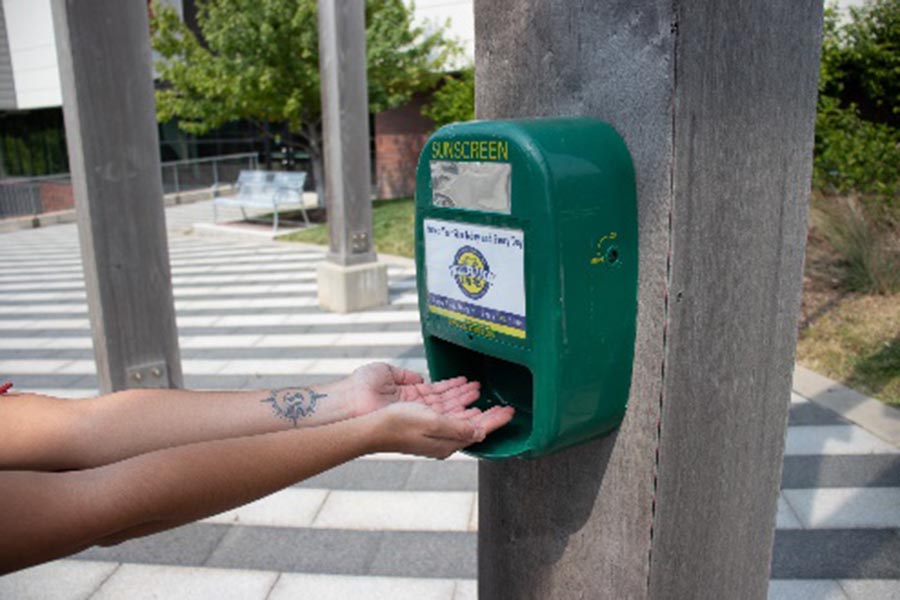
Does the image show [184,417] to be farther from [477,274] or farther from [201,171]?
[201,171]

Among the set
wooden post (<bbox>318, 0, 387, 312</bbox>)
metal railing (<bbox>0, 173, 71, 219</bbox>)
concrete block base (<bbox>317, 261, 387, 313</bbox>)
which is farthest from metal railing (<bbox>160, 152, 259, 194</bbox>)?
wooden post (<bbox>318, 0, 387, 312</bbox>)

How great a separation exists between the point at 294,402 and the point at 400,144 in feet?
50.7

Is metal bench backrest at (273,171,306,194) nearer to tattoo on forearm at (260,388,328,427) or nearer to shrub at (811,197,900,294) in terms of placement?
shrub at (811,197,900,294)

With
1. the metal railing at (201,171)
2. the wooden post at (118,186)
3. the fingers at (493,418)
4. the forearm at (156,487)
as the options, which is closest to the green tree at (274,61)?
the metal railing at (201,171)

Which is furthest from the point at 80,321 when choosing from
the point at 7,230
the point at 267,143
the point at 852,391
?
the point at 267,143

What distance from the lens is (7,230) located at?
15.7m

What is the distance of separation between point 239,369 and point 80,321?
9.45ft

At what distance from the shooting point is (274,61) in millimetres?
12195

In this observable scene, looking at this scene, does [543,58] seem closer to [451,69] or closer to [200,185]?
[451,69]

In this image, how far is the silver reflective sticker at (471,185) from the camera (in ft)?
3.78

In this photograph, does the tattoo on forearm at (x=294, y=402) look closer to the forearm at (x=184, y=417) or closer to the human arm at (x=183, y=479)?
the forearm at (x=184, y=417)

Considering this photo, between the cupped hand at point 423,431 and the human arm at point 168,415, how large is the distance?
132 millimetres

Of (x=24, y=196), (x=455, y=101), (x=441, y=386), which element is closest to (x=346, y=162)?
(x=441, y=386)

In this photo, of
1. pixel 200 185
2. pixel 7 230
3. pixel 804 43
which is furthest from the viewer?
pixel 200 185
